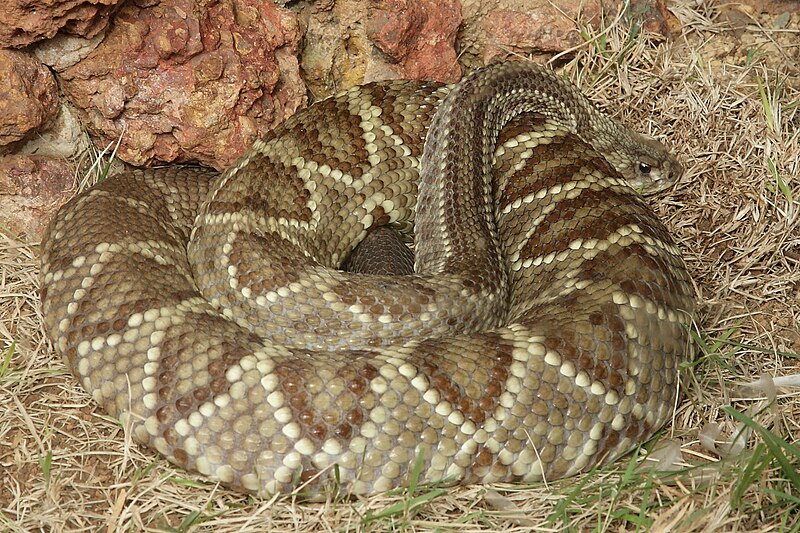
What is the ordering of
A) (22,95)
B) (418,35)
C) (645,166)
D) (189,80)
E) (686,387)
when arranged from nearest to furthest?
(686,387), (22,95), (189,80), (645,166), (418,35)

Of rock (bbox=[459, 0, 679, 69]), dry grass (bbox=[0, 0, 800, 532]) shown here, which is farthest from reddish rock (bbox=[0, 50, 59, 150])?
rock (bbox=[459, 0, 679, 69])

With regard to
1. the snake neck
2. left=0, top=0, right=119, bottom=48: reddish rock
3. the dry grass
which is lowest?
the dry grass

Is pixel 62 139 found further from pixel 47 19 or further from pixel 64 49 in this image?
pixel 47 19

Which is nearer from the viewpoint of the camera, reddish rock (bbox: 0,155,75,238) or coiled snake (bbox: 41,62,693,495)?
coiled snake (bbox: 41,62,693,495)

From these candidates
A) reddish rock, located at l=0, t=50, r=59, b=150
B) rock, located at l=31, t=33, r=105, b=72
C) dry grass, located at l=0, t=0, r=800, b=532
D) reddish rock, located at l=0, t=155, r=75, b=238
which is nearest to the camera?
dry grass, located at l=0, t=0, r=800, b=532

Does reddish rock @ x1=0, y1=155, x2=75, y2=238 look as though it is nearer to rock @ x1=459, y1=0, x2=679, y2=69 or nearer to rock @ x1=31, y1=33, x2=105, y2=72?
rock @ x1=31, y1=33, x2=105, y2=72

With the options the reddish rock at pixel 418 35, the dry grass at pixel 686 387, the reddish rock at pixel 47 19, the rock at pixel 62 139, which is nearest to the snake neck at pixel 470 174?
the reddish rock at pixel 418 35

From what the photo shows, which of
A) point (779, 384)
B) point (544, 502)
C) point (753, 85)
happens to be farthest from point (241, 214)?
point (753, 85)

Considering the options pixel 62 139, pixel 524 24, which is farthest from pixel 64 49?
pixel 524 24
